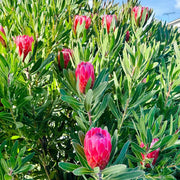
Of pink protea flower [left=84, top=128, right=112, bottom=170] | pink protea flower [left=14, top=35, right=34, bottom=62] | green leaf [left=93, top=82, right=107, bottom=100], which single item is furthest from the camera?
pink protea flower [left=14, top=35, right=34, bottom=62]

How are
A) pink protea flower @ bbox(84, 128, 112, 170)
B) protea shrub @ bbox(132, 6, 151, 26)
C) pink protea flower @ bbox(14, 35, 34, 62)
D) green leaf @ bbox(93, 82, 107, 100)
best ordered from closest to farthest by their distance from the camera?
pink protea flower @ bbox(84, 128, 112, 170) → green leaf @ bbox(93, 82, 107, 100) → pink protea flower @ bbox(14, 35, 34, 62) → protea shrub @ bbox(132, 6, 151, 26)

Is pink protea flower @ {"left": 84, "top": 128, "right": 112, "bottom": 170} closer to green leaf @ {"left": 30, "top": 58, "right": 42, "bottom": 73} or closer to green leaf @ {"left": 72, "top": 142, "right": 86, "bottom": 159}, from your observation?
green leaf @ {"left": 72, "top": 142, "right": 86, "bottom": 159}

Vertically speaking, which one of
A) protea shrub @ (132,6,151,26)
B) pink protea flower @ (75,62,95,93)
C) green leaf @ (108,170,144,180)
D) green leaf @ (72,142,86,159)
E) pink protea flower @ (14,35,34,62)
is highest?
protea shrub @ (132,6,151,26)

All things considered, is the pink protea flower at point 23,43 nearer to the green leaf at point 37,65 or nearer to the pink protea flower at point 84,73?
the green leaf at point 37,65

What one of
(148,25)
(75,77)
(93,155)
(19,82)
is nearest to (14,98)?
(19,82)

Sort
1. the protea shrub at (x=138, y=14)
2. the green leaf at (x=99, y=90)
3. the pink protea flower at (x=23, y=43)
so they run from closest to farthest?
the green leaf at (x=99, y=90)
the pink protea flower at (x=23, y=43)
the protea shrub at (x=138, y=14)

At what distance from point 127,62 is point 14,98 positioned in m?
0.35

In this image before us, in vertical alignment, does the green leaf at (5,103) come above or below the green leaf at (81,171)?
above

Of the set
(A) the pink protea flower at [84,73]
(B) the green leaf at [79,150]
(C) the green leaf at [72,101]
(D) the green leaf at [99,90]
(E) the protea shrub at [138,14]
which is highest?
(E) the protea shrub at [138,14]

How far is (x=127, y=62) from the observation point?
2.36 feet

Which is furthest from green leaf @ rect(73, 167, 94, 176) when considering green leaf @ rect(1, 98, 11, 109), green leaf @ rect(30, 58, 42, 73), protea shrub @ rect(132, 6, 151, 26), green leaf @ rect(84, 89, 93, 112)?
protea shrub @ rect(132, 6, 151, 26)

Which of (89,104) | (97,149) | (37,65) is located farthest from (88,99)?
(37,65)

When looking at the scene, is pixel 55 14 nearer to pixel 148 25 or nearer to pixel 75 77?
pixel 148 25

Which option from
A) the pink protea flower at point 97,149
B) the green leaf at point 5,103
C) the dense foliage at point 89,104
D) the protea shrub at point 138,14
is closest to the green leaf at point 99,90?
the dense foliage at point 89,104
